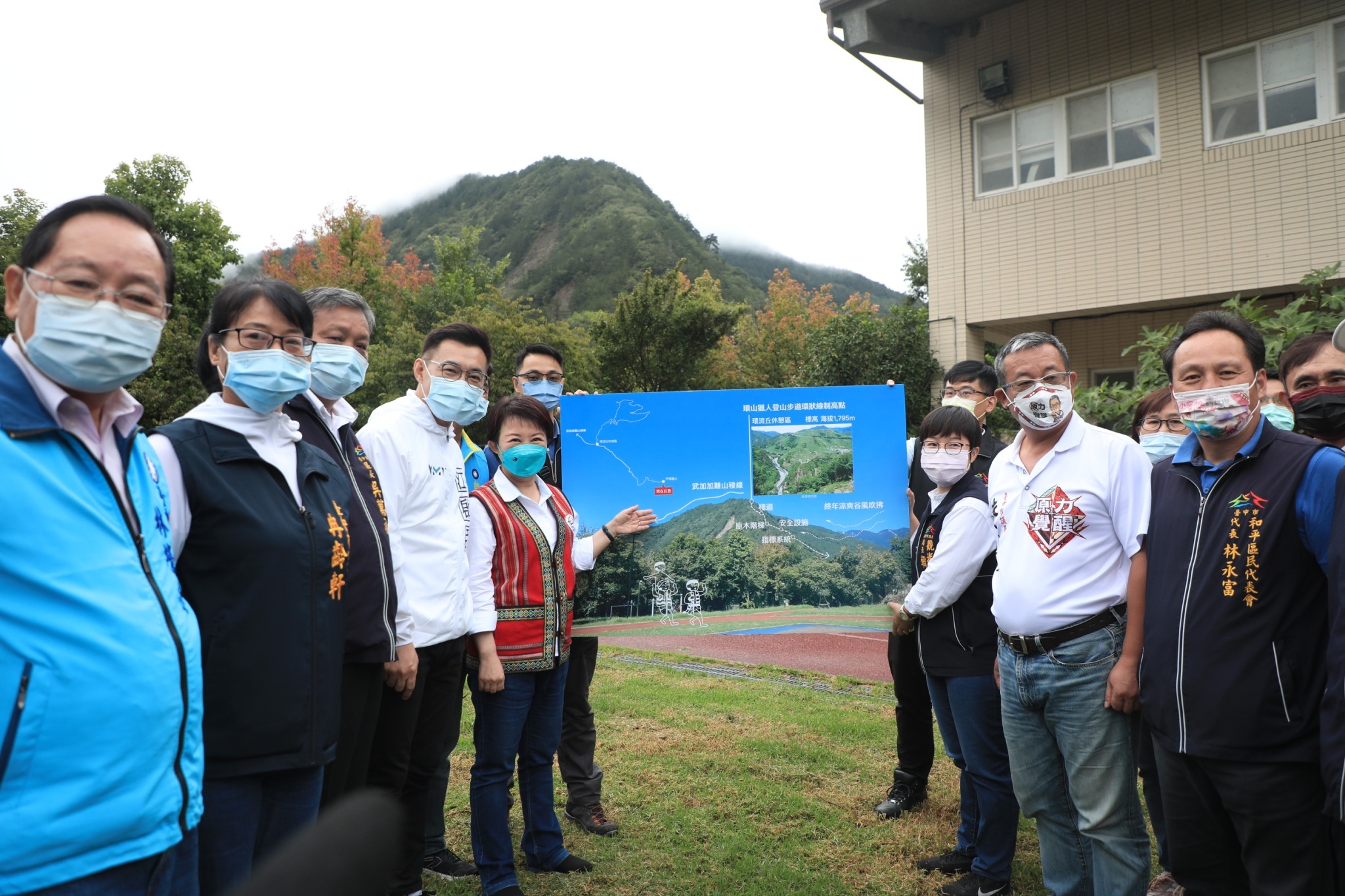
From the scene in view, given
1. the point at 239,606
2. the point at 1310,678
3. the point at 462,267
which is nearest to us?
the point at 239,606

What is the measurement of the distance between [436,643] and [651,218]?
91216 mm

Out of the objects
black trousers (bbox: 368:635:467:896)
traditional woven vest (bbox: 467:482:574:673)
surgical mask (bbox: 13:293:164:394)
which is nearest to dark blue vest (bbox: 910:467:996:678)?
traditional woven vest (bbox: 467:482:574:673)

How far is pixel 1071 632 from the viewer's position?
10.5 feet

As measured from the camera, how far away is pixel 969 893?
3.95 metres

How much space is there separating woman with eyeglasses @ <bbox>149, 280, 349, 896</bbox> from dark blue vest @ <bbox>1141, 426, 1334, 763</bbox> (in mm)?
2614

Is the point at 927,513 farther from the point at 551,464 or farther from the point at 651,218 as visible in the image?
the point at 651,218

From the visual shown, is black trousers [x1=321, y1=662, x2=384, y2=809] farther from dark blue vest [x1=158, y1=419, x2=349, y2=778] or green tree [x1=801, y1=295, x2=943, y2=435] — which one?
green tree [x1=801, y1=295, x2=943, y2=435]

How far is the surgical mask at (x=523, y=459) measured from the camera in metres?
4.10

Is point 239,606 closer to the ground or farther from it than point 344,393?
closer to the ground

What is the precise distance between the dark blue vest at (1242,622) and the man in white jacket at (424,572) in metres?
2.66

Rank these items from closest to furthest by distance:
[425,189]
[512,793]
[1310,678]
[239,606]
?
[239,606] → [1310,678] → [512,793] → [425,189]

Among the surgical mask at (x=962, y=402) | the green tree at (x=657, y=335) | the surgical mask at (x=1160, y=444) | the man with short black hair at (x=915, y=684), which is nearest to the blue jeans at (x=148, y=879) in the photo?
the man with short black hair at (x=915, y=684)

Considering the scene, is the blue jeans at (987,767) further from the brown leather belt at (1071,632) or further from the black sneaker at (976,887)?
the brown leather belt at (1071,632)

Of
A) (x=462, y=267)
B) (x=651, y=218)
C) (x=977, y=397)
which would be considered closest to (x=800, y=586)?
(x=977, y=397)
